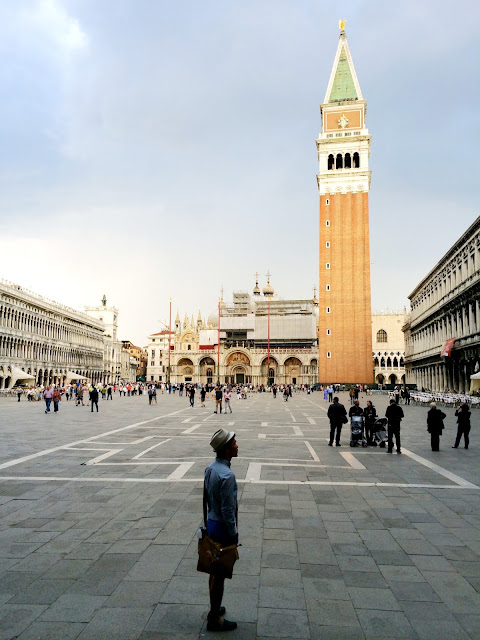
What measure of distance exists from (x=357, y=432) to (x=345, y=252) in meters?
59.1

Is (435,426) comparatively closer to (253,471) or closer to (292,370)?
(253,471)

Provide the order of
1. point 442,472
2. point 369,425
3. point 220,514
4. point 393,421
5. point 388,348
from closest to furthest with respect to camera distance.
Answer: point 220,514, point 442,472, point 393,421, point 369,425, point 388,348

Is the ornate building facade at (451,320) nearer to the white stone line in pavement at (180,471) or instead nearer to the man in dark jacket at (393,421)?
the man in dark jacket at (393,421)

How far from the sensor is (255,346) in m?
100

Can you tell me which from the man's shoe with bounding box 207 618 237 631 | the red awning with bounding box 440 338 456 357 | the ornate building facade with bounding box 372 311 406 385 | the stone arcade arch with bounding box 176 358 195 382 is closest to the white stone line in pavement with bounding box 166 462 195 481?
the man's shoe with bounding box 207 618 237 631

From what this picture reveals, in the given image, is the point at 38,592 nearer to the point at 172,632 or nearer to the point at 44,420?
the point at 172,632

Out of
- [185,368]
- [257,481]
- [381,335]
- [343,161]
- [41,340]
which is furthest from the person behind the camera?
[185,368]

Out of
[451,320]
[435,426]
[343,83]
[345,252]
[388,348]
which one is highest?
[343,83]

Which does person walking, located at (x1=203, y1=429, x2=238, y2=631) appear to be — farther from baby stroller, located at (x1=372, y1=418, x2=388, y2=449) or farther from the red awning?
the red awning

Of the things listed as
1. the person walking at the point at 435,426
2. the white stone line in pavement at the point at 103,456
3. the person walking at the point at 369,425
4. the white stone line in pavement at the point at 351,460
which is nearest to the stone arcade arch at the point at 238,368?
the person walking at the point at 369,425

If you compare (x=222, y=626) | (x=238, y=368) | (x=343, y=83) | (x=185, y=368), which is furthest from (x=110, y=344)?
(x=222, y=626)

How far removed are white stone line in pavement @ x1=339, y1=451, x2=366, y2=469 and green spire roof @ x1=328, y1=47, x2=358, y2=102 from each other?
75752 mm

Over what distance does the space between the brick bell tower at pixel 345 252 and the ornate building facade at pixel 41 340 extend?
37151 mm

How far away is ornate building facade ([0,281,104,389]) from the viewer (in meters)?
54.7
